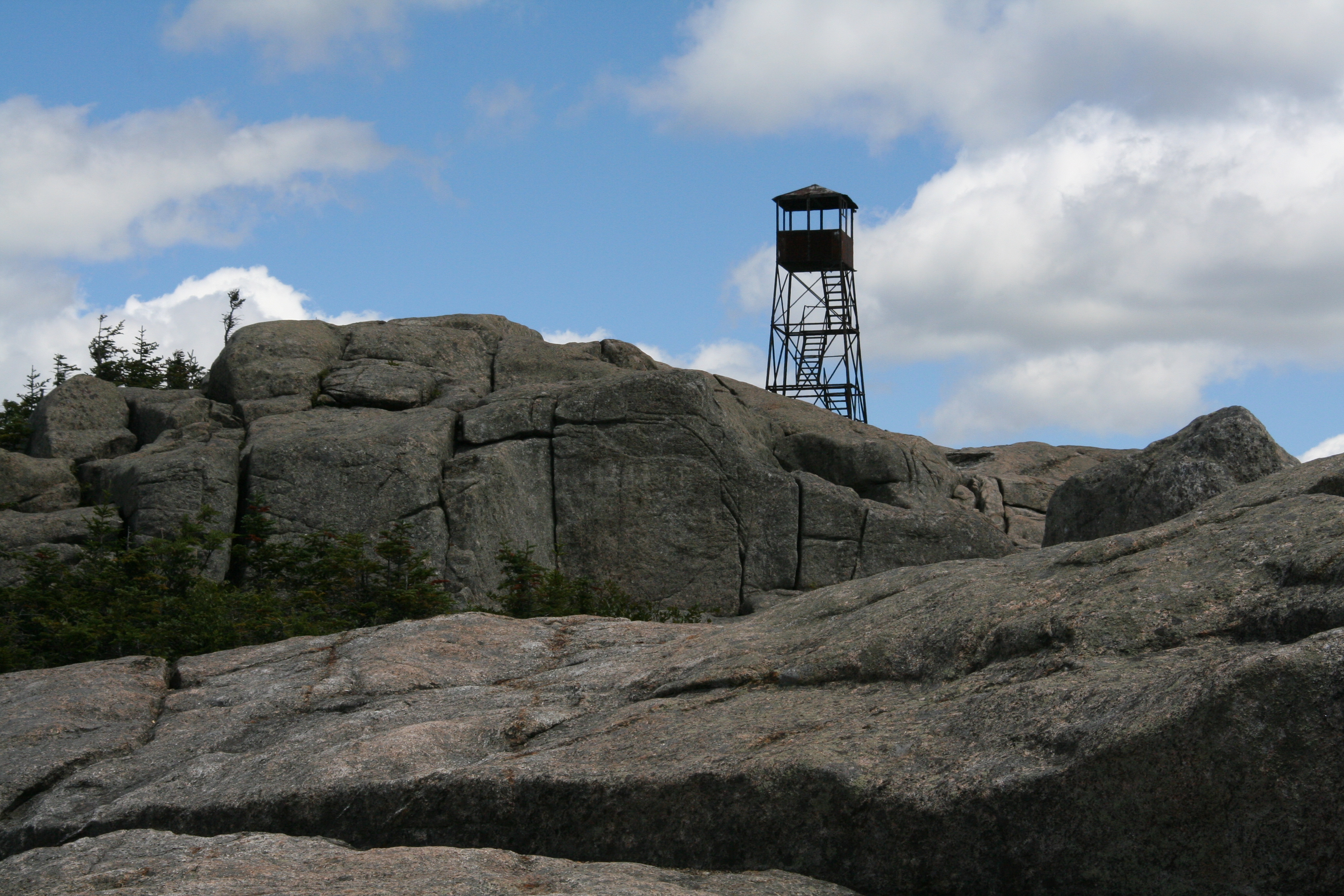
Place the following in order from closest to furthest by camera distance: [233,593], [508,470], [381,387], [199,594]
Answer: [199,594], [233,593], [508,470], [381,387]

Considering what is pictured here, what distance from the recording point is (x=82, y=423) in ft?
68.4

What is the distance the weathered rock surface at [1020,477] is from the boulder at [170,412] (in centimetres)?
1396

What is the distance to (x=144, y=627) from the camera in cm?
1212

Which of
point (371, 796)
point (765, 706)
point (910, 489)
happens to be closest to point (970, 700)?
point (765, 706)

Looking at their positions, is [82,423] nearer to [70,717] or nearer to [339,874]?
[70,717]

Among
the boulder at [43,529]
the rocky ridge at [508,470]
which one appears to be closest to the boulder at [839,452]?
the rocky ridge at [508,470]

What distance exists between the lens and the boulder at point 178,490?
16.9 meters

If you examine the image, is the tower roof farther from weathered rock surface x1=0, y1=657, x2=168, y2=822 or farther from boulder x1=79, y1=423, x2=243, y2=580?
weathered rock surface x1=0, y1=657, x2=168, y2=822

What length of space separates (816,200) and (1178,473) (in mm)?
25401

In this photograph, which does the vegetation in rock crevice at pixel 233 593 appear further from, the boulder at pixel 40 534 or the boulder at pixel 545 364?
the boulder at pixel 545 364

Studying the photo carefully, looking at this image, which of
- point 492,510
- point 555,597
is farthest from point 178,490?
point 555,597

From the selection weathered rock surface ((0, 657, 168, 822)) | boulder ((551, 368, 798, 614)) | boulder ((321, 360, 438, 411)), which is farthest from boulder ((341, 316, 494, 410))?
weathered rock surface ((0, 657, 168, 822))

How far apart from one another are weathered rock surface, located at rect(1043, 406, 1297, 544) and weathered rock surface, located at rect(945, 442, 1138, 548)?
8.28 metres

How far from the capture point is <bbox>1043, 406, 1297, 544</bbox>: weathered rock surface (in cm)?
1190
